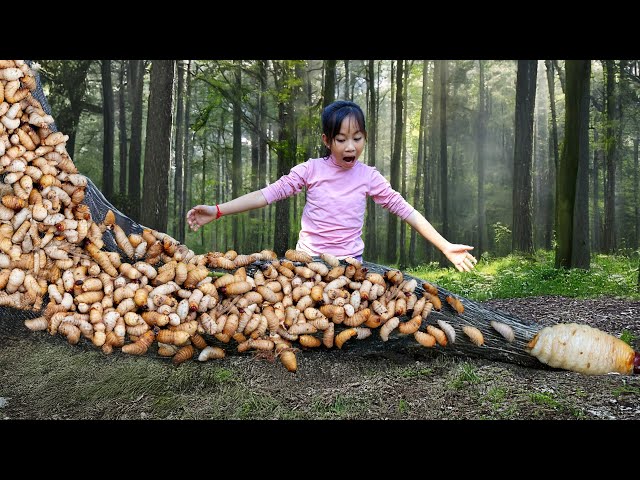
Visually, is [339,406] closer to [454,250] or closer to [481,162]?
[454,250]

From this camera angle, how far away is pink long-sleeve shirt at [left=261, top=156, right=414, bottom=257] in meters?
2.81

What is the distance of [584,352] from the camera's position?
2611 millimetres

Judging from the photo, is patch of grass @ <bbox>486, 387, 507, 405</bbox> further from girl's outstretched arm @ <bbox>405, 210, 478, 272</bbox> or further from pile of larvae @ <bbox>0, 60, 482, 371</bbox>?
girl's outstretched arm @ <bbox>405, 210, 478, 272</bbox>

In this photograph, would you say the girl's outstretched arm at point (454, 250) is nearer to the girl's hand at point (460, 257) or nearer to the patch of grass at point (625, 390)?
the girl's hand at point (460, 257)

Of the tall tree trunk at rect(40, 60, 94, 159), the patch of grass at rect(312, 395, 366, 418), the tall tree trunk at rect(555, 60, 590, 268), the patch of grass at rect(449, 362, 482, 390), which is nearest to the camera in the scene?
the patch of grass at rect(312, 395, 366, 418)

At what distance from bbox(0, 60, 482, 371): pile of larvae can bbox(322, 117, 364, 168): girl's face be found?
0.51 meters

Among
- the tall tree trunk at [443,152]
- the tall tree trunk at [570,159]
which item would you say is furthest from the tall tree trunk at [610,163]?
the tall tree trunk at [570,159]

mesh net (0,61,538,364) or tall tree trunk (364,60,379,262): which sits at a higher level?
tall tree trunk (364,60,379,262)

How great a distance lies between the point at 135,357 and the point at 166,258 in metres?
0.48

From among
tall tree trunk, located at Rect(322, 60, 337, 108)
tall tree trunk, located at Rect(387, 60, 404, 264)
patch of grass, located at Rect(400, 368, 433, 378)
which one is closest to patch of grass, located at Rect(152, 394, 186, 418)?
patch of grass, located at Rect(400, 368, 433, 378)

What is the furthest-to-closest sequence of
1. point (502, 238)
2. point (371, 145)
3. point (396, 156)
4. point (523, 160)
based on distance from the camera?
point (502, 238) < point (371, 145) < point (396, 156) < point (523, 160)

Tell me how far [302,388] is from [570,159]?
6.01 meters

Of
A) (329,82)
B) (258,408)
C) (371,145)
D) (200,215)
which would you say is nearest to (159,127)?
(200,215)
